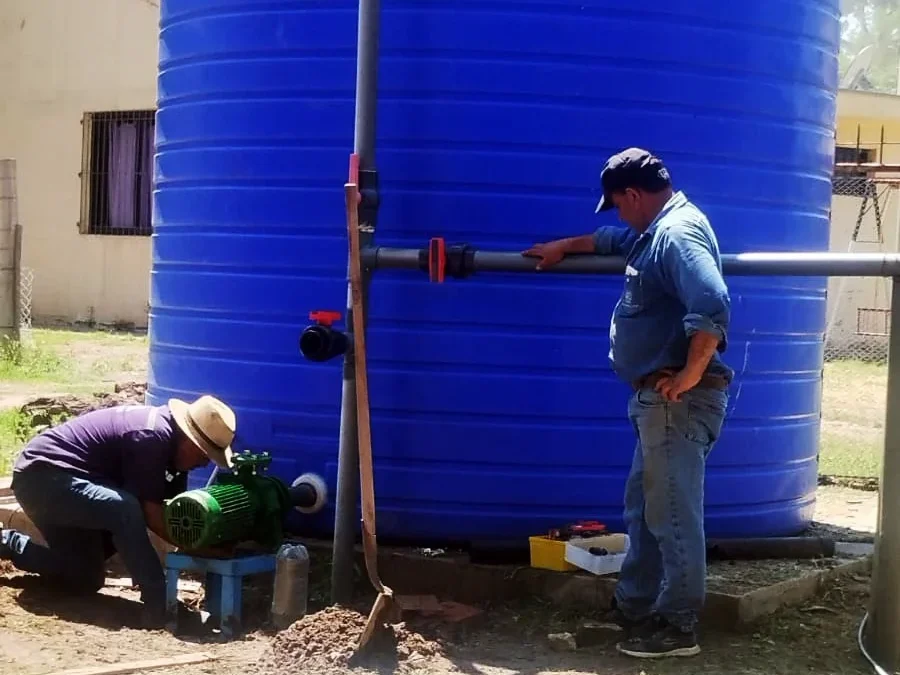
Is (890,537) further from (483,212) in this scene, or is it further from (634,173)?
(483,212)

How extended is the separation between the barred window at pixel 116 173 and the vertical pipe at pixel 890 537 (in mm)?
13652

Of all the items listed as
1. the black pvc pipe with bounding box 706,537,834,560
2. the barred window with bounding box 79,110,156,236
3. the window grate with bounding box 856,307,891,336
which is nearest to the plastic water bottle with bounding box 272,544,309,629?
the black pvc pipe with bounding box 706,537,834,560

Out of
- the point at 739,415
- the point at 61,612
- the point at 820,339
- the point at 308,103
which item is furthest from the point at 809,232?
the point at 61,612

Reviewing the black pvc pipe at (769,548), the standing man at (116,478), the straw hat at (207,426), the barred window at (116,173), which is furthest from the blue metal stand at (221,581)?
the barred window at (116,173)

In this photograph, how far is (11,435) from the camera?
845cm

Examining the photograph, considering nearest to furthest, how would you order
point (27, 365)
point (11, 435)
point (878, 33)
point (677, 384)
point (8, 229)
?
1. point (677, 384)
2. point (11, 435)
3. point (8, 229)
4. point (27, 365)
5. point (878, 33)

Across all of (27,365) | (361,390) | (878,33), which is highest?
(878,33)

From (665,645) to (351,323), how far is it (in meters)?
1.57

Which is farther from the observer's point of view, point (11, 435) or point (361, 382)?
point (11, 435)

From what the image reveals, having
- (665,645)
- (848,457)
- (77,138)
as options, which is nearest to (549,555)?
(665,645)

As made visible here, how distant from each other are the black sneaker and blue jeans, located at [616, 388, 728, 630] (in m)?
0.04

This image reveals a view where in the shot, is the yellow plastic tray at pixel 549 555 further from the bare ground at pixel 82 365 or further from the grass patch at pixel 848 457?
the bare ground at pixel 82 365

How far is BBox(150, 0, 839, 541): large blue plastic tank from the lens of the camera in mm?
5012

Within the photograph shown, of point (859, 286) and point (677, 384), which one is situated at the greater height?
point (859, 286)
